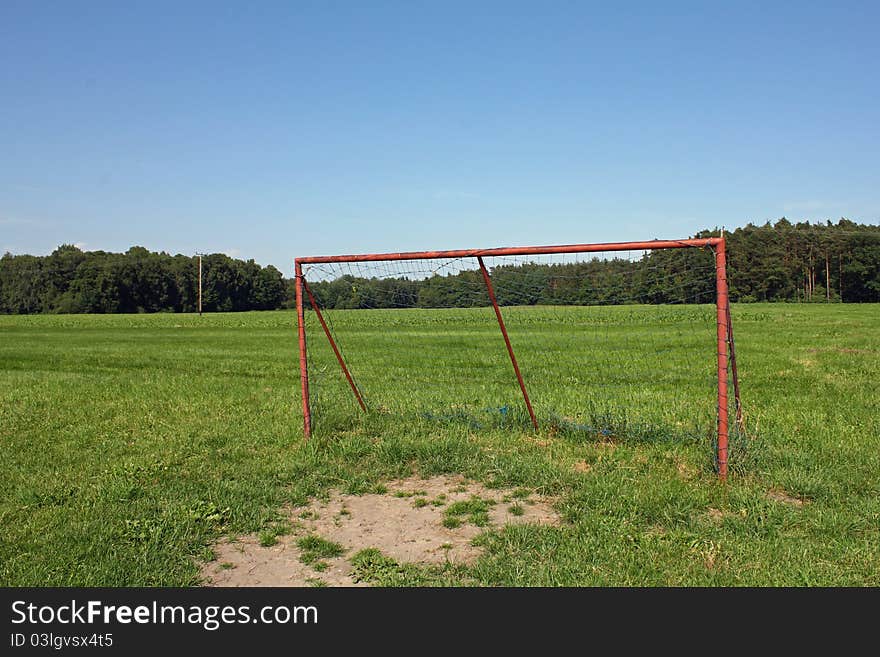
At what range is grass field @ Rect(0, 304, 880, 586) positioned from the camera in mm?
4363

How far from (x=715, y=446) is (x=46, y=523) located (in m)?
5.79

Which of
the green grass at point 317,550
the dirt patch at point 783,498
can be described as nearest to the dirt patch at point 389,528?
the green grass at point 317,550

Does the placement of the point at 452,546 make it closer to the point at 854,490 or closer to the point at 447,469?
the point at 447,469

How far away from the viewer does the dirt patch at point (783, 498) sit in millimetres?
5316

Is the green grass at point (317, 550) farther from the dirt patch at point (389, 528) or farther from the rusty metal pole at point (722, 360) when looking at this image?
the rusty metal pole at point (722, 360)

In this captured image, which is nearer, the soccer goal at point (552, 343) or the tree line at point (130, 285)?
the soccer goal at point (552, 343)

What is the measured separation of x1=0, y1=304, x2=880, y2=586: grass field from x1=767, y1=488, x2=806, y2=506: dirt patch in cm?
3

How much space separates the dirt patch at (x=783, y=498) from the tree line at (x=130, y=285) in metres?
74.3

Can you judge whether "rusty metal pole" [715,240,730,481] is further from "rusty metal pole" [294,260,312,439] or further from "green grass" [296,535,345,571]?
"rusty metal pole" [294,260,312,439]

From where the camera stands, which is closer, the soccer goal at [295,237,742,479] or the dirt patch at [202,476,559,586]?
the dirt patch at [202,476,559,586]

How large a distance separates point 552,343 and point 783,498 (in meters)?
6.44

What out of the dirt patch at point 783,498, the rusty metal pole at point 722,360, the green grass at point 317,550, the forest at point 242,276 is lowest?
the green grass at point 317,550

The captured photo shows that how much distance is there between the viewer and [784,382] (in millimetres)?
11086

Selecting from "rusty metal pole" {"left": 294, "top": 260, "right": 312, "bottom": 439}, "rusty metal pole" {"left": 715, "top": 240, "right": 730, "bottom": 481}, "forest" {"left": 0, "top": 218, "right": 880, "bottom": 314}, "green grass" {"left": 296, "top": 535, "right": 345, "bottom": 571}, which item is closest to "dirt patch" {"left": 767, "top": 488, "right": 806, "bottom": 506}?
"rusty metal pole" {"left": 715, "top": 240, "right": 730, "bottom": 481}
